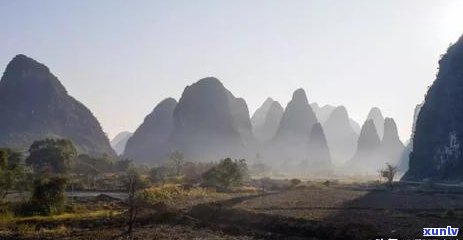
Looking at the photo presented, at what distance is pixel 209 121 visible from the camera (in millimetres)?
191750

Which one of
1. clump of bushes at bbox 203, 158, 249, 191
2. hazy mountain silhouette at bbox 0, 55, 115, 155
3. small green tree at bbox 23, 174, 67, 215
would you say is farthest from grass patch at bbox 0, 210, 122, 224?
hazy mountain silhouette at bbox 0, 55, 115, 155

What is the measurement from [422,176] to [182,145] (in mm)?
96376

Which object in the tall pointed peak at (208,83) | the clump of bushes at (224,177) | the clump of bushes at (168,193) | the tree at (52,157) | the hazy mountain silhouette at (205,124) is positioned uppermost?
the tall pointed peak at (208,83)

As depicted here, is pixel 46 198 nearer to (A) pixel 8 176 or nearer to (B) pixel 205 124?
(A) pixel 8 176

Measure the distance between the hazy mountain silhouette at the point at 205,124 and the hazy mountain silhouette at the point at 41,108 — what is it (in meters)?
32.1

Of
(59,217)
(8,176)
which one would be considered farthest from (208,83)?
(59,217)

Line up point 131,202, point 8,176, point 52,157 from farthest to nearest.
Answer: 1. point 52,157
2. point 8,176
3. point 131,202

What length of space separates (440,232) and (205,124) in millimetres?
165547

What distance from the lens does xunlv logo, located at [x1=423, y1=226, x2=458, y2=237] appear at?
25622 mm

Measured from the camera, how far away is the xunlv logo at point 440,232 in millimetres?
25622

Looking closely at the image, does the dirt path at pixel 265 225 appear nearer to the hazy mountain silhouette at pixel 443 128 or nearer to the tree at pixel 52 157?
the tree at pixel 52 157

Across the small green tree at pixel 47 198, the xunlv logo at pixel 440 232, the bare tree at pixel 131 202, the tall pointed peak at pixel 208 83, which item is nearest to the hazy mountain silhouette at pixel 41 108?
the tall pointed peak at pixel 208 83

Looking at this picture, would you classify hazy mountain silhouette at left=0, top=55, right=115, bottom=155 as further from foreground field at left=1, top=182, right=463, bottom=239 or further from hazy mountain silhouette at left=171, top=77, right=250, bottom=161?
foreground field at left=1, top=182, right=463, bottom=239

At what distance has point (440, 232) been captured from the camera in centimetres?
2675
